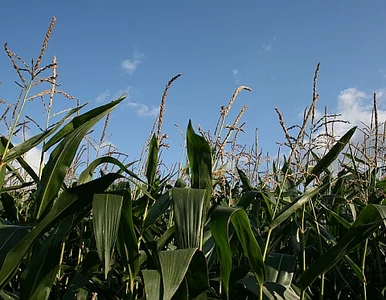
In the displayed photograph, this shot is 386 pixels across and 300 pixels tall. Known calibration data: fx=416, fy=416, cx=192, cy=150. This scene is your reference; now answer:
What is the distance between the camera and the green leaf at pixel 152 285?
129cm

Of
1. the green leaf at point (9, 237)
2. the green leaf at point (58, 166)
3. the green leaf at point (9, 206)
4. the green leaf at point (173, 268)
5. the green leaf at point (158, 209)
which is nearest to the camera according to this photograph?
the green leaf at point (173, 268)

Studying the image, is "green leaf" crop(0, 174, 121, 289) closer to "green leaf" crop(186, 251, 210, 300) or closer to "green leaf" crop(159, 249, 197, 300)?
"green leaf" crop(159, 249, 197, 300)

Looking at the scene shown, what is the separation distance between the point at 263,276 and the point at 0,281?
35.8 inches

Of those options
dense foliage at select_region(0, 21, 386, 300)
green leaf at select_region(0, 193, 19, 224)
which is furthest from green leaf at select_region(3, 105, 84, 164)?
green leaf at select_region(0, 193, 19, 224)

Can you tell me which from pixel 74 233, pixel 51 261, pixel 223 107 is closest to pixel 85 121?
pixel 51 261

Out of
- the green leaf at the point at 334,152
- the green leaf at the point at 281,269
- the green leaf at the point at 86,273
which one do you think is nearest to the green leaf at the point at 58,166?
the green leaf at the point at 86,273

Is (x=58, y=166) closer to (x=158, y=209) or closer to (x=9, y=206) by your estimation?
(x=158, y=209)

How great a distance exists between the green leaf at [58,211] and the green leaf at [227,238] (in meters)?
0.36

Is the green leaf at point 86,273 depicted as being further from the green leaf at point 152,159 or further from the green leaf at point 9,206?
the green leaf at point 9,206

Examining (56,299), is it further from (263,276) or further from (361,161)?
(361,161)

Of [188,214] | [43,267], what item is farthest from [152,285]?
[43,267]

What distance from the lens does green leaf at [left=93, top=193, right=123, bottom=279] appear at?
4.20ft

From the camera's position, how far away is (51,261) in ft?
4.56

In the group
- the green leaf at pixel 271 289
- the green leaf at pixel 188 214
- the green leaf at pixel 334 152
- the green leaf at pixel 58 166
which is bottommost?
the green leaf at pixel 271 289
